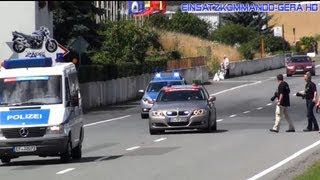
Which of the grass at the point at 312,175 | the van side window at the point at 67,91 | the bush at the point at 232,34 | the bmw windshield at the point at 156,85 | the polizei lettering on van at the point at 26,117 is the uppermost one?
the bush at the point at 232,34

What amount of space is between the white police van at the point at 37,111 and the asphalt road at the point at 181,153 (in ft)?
1.49

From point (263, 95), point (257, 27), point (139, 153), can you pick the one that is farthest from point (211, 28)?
point (139, 153)

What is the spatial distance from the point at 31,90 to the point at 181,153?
3.78 meters

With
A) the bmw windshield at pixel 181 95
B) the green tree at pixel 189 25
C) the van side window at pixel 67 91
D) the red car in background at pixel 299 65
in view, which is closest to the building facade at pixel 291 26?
the green tree at pixel 189 25

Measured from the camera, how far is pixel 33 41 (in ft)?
87.2

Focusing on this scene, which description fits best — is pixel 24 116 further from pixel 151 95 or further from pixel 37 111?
pixel 151 95

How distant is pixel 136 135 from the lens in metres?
25.5

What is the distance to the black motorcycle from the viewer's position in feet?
80.7

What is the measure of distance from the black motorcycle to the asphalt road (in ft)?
11.1

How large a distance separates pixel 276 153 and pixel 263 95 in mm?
31295

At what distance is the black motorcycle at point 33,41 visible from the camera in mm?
24587

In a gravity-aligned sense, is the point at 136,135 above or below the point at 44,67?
below

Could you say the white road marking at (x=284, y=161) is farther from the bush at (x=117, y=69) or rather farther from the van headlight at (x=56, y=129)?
the bush at (x=117, y=69)

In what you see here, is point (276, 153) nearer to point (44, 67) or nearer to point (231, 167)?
point (231, 167)
